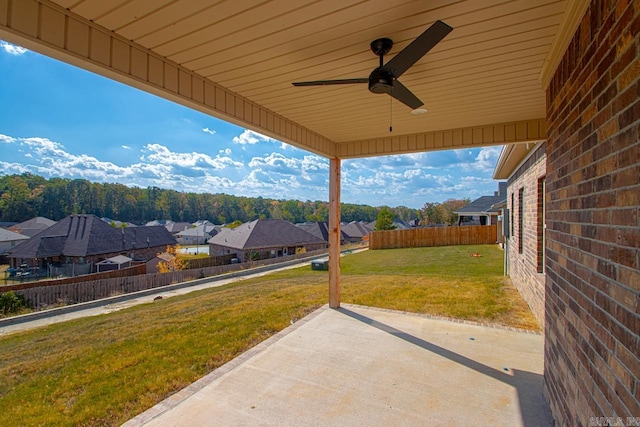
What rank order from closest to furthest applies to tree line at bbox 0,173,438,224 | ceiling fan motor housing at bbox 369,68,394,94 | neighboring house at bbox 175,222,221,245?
ceiling fan motor housing at bbox 369,68,394,94 < tree line at bbox 0,173,438,224 < neighboring house at bbox 175,222,221,245

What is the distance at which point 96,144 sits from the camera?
3905 inches

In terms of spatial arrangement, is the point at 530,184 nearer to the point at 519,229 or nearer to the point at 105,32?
the point at 519,229

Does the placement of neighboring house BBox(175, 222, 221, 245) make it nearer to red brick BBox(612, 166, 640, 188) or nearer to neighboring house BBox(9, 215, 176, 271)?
neighboring house BBox(9, 215, 176, 271)

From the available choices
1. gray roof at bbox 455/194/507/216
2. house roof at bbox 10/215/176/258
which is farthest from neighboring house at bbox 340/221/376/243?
house roof at bbox 10/215/176/258

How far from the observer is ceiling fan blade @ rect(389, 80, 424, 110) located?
256cm

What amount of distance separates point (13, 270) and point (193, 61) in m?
27.0

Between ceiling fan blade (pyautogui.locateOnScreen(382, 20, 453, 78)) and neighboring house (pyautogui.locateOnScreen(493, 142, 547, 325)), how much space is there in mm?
3096

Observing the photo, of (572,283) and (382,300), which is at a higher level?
(572,283)

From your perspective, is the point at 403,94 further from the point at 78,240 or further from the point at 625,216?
the point at 78,240

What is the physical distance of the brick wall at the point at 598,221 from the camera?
47.4 inches

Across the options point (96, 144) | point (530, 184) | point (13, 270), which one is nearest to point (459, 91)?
point (530, 184)

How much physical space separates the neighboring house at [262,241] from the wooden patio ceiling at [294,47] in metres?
23.8

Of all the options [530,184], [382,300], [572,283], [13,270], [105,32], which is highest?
[105,32]

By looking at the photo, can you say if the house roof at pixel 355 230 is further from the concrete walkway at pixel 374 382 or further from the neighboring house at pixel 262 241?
the concrete walkway at pixel 374 382
